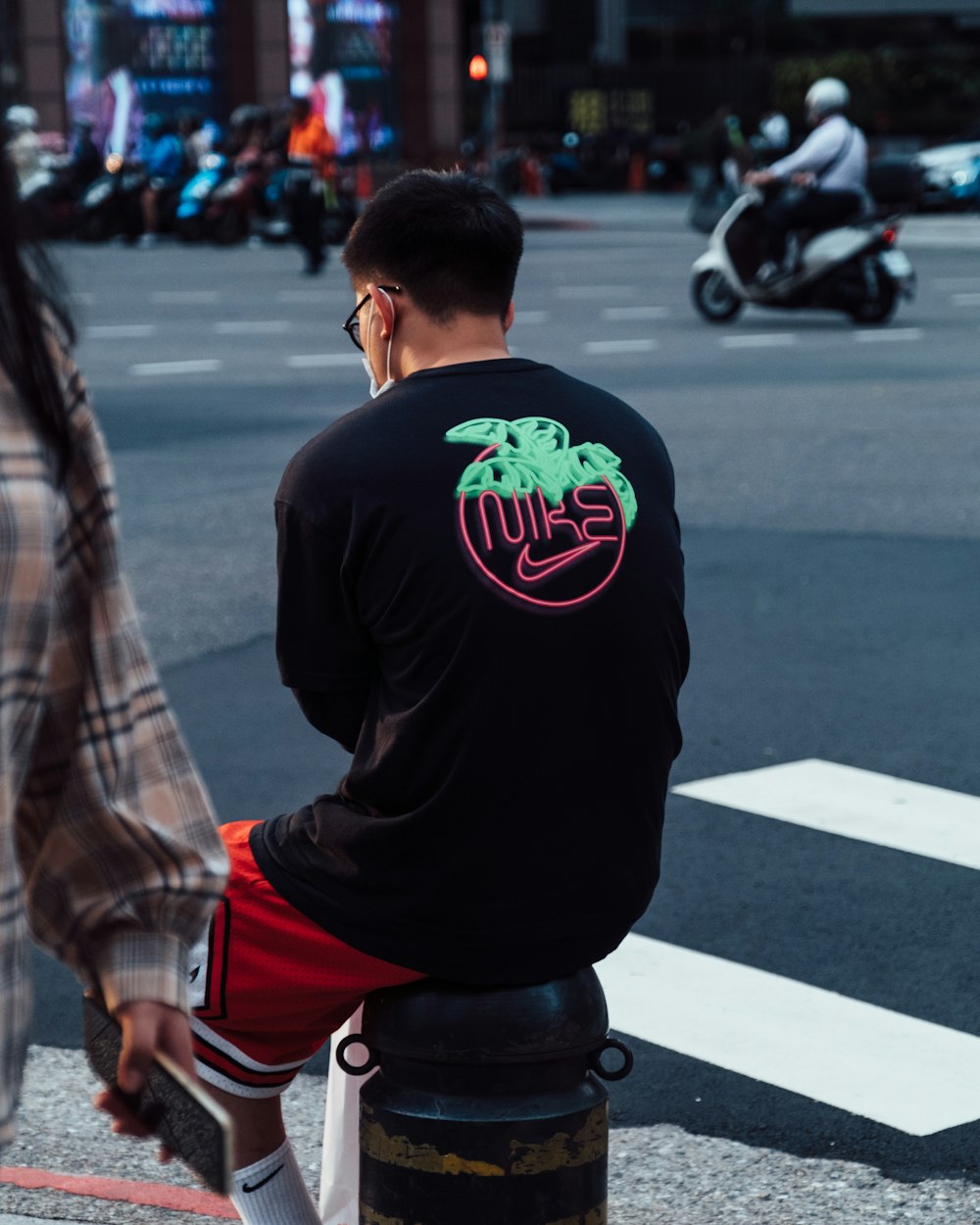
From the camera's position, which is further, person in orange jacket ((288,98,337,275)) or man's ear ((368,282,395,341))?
person in orange jacket ((288,98,337,275))

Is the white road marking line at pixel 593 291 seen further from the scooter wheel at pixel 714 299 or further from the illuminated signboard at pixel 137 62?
the illuminated signboard at pixel 137 62

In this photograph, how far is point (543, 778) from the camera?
→ 254cm

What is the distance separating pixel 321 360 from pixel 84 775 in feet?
42.9

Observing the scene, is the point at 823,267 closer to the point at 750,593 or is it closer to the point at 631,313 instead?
the point at 631,313

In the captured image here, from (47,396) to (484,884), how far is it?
1.08 meters

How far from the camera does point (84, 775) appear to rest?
1.77 meters

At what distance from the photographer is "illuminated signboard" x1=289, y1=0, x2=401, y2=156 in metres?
41.2

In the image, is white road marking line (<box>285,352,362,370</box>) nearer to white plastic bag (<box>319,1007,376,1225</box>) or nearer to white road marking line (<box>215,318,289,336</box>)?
white road marking line (<box>215,318,289,336</box>)

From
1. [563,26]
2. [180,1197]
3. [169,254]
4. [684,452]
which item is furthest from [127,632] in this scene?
[563,26]

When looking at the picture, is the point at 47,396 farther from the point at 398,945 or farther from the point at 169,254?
the point at 169,254

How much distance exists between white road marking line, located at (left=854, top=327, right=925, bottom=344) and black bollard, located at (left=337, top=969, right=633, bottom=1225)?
1352 centimetres

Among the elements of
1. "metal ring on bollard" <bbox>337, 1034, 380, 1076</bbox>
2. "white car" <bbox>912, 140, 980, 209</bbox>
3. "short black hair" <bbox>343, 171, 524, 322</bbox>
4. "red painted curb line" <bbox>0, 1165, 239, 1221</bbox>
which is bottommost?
"white car" <bbox>912, 140, 980, 209</bbox>

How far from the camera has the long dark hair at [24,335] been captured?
5.51 feet

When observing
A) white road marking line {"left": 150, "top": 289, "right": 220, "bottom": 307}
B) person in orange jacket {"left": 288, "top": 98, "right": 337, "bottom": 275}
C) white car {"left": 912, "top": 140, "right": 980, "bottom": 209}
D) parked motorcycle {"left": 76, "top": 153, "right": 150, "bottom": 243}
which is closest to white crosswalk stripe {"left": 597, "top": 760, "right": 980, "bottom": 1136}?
white road marking line {"left": 150, "top": 289, "right": 220, "bottom": 307}
